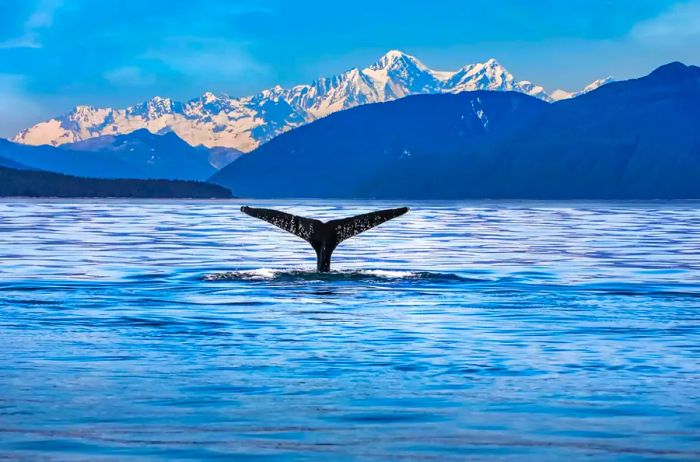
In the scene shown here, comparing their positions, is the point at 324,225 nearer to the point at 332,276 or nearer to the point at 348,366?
the point at 332,276

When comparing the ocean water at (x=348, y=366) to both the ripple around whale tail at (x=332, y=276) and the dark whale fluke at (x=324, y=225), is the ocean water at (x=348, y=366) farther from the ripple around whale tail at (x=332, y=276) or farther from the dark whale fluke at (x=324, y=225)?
the dark whale fluke at (x=324, y=225)

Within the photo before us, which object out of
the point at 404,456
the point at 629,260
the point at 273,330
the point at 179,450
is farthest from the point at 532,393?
the point at 629,260

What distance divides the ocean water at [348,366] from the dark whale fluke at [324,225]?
999 millimetres

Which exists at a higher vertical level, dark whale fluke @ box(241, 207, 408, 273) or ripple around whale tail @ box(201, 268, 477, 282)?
dark whale fluke @ box(241, 207, 408, 273)

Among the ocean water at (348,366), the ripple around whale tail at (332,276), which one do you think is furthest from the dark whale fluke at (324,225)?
the ocean water at (348,366)

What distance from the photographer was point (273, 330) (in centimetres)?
2077

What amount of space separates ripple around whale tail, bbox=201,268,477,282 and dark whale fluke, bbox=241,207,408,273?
0.68 metres

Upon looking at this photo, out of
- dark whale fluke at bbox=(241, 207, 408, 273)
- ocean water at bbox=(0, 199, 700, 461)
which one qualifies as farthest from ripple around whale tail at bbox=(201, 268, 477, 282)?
dark whale fluke at bbox=(241, 207, 408, 273)

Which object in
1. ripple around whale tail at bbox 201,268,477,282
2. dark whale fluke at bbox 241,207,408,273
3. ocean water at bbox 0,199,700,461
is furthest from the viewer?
ripple around whale tail at bbox 201,268,477,282

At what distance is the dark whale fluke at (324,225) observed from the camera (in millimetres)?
28547

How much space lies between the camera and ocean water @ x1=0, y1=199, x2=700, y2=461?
12445mm

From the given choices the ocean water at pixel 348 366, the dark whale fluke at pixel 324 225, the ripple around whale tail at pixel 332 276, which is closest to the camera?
the ocean water at pixel 348 366

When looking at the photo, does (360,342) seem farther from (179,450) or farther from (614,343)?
(179,450)

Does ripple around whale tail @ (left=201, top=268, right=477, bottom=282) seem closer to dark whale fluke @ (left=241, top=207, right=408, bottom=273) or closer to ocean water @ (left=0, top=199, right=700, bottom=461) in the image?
ocean water @ (left=0, top=199, right=700, bottom=461)
